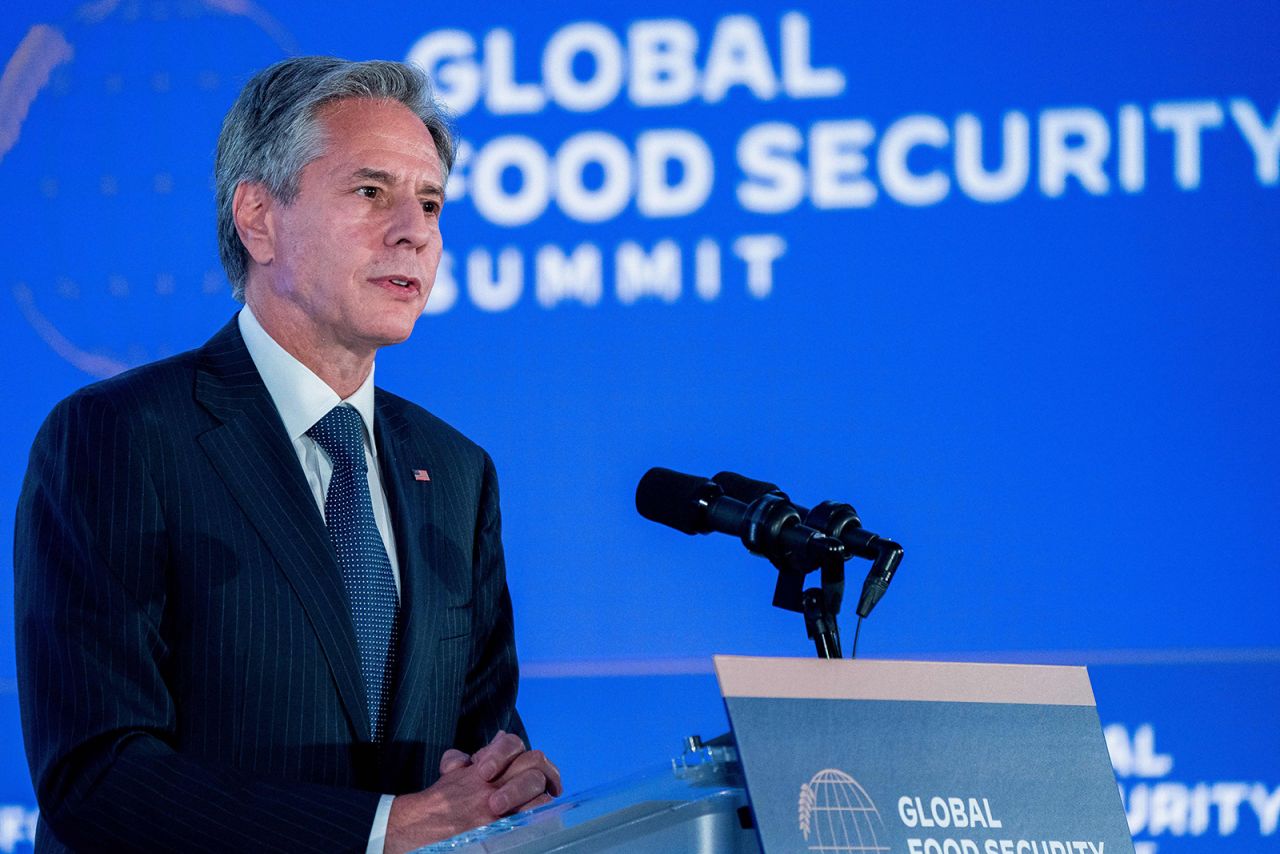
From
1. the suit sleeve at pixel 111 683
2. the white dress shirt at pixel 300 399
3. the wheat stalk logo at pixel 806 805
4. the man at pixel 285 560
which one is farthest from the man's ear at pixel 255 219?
the wheat stalk logo at pixel 806 805

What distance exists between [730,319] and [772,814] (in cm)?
238

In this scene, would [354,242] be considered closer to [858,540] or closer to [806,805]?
[858,540]

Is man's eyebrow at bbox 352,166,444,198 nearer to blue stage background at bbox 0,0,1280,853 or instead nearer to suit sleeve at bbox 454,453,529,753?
suit sleeve at bbox 454,453,529,753

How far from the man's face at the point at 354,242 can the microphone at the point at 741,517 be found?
2.29ft

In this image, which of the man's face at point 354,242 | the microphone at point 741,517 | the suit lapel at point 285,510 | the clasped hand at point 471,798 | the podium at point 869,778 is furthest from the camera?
the man's face at point 354,242

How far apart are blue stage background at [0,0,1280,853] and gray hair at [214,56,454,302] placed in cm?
136

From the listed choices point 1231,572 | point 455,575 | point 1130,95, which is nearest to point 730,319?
point 1130,95

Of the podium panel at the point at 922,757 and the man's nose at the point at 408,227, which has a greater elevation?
the man's nose at the point at 408,227

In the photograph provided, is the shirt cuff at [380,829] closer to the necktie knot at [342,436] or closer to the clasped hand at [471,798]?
the clasped hand at [471,798]

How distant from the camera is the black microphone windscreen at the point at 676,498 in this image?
1464 millimetres

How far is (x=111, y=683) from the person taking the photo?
5.77 feet

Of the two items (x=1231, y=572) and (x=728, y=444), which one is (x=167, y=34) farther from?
(x=1231, y=572)

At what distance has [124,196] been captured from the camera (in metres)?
3.76

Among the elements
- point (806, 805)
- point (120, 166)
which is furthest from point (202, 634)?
point (120, 166)
